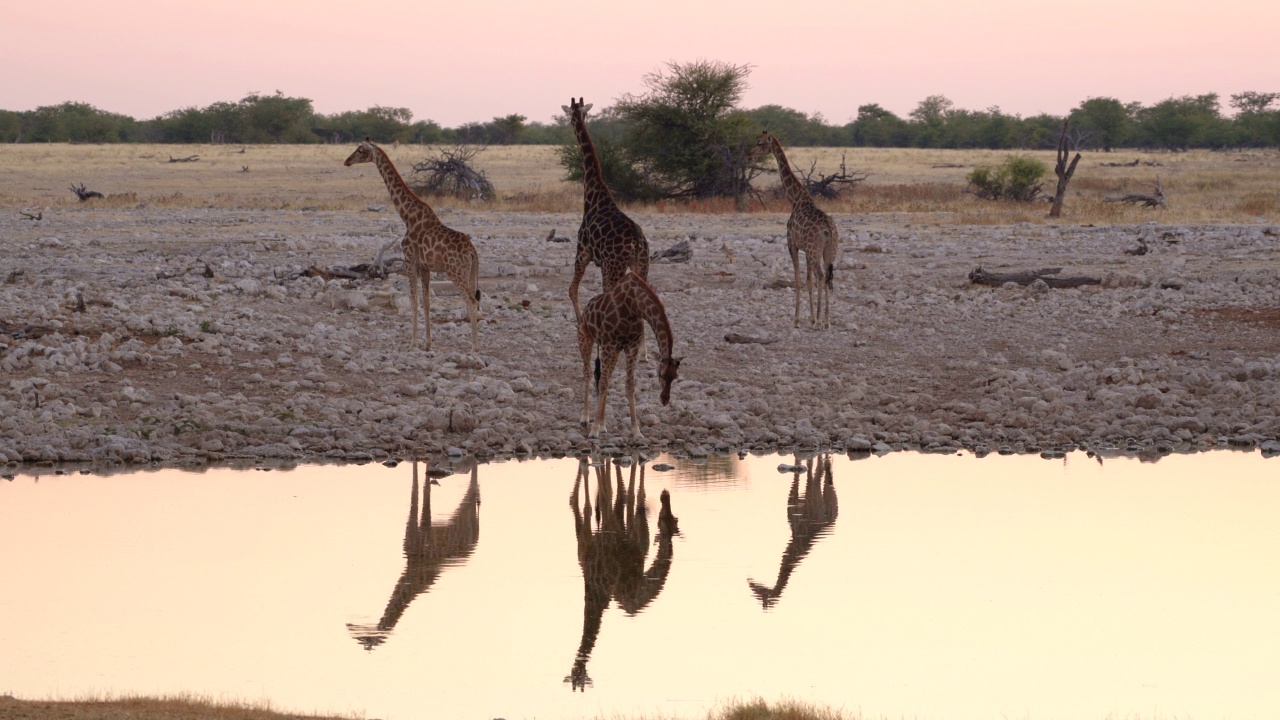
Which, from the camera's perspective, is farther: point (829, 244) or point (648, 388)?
point (829, 244)

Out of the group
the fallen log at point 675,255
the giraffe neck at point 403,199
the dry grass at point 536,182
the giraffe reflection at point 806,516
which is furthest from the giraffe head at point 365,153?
the dry grass at point 536,182

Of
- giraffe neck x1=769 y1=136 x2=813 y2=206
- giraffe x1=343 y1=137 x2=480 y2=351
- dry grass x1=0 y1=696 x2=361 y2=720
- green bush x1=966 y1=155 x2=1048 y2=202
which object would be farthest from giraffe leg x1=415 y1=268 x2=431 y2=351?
green bush x1=966 y1=155 x2=1048 y2=202

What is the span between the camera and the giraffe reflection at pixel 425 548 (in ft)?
23.1

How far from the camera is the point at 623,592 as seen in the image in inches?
305

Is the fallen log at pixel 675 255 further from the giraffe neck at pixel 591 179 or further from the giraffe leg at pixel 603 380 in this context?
the giraffe leg at pixel 603 380

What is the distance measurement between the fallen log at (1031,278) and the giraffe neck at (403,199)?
A: 748 cm

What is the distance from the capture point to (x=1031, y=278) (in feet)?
59.6

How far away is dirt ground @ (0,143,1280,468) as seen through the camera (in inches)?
446

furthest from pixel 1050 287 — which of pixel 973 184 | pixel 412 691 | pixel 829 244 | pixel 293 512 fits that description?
pixel 973 184

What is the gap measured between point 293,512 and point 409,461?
173 centimetres

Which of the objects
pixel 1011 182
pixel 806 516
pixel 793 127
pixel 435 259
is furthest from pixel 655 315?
pixel 793 127

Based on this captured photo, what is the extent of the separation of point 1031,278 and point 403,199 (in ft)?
27.1

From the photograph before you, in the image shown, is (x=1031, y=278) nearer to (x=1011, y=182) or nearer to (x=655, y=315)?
(x=655, y=315)

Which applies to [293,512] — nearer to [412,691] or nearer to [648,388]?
[412,691]
